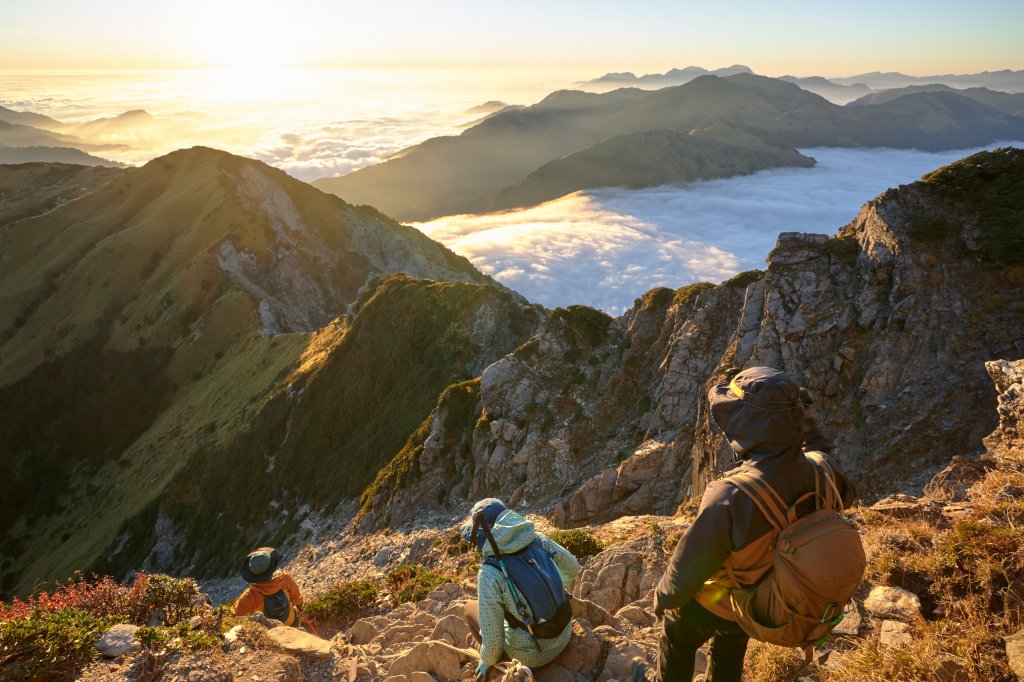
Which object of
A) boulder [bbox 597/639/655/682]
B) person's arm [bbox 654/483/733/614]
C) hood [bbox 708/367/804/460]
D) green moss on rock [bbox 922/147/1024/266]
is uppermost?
green moss on rock [bbox 922/147/1024/266]

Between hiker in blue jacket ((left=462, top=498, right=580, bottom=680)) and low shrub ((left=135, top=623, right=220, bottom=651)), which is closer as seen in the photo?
hiker in blue jacket ((left=462, top=498, right=580, bottom=680))

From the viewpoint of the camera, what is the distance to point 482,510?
21.7 ft

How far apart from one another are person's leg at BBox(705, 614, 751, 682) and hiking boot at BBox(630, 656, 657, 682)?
27.7 inches

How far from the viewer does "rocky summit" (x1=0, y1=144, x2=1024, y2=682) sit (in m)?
7.79

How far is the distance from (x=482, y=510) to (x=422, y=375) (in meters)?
33.1

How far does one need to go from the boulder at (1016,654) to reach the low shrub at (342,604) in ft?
39.9

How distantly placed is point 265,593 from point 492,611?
6431mm

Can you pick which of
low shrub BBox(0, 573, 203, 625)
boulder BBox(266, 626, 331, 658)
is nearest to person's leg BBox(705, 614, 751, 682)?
boulder BBox(266, 626, 331, 658)

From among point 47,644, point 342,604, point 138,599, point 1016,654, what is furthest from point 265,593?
→ point 1016,654

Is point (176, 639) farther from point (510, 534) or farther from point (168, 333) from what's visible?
point (168, 333)

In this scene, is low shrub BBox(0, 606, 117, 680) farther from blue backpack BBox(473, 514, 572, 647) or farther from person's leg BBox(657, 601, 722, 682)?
person's leg BBox(657, 601, 722, 682)

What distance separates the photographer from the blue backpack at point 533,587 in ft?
21.2

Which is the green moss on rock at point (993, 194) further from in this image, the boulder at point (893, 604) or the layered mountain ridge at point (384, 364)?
the boulder at point (893, 604)

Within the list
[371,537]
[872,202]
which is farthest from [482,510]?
[371,537]
